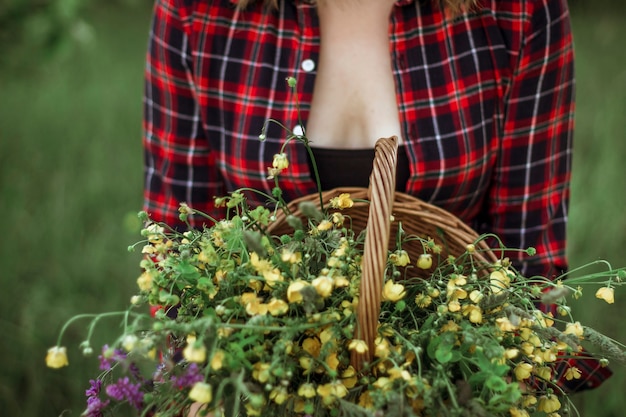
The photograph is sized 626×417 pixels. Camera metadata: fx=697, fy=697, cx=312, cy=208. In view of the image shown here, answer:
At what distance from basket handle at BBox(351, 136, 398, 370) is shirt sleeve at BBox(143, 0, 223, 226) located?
584 millimetres

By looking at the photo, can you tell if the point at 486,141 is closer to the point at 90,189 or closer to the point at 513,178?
the point at 513,178

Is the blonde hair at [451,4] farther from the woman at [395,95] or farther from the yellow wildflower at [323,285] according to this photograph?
the yellow wildflower at [323,285]

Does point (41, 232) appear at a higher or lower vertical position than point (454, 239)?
lower

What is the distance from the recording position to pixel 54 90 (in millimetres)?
3400

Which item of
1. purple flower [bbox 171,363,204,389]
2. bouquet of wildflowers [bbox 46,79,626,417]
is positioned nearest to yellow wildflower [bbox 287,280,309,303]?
bouquet of wildflowers [bbox 46,79,626,417]

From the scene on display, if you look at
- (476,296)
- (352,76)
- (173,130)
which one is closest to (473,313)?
(476,296)

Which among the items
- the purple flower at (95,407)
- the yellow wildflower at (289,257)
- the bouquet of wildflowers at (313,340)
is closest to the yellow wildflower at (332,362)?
the bouquet of wildflowers at (313,340)

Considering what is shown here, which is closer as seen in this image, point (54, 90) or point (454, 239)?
point (454, 239)

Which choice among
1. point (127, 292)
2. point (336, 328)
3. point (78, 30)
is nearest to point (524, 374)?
point (336, 328)

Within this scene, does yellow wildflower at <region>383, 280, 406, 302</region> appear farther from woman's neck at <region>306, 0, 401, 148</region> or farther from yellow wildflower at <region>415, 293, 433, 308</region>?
woman's neck at <region>306, 0, 401, 148</region>

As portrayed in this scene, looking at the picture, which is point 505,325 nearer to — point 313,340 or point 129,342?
point 313,340

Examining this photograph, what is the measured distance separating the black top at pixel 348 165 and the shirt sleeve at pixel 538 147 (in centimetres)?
19

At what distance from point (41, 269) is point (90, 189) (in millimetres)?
455

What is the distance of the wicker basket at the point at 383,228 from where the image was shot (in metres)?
0.70
